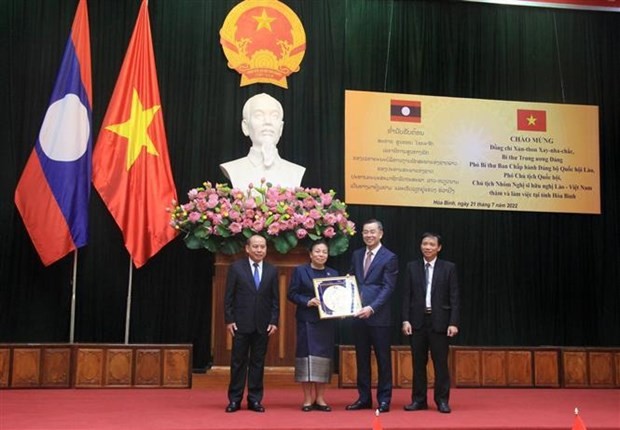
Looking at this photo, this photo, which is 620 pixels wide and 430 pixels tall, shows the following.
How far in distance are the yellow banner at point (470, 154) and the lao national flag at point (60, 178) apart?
2.55m

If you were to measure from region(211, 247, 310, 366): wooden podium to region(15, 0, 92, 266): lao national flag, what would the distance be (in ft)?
4.18

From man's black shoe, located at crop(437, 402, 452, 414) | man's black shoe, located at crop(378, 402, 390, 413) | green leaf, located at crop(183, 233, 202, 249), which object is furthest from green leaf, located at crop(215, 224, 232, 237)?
man's black shoe, located at crop(437, 402, 452, 414)

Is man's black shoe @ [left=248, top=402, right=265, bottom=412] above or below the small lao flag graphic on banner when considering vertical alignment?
below

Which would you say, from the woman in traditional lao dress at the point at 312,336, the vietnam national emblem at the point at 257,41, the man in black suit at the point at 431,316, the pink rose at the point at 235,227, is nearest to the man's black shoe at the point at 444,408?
the man in black suit at the point at 431,316

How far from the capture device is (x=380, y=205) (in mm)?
7902

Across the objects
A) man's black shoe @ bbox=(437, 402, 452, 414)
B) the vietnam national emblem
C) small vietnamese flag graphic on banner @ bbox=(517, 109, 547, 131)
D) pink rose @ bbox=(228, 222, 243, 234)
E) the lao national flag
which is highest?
the vietnam national emblem

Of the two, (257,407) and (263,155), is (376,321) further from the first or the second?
(263,155)

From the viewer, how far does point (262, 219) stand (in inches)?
249

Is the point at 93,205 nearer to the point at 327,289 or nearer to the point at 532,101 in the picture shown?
the point at 327,289

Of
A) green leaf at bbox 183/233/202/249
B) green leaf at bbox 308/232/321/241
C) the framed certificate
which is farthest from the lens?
green leaf at bbox 183/233/202/249

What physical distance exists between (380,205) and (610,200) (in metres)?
2.52

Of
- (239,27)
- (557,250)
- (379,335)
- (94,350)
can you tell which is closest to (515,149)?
(557,250)

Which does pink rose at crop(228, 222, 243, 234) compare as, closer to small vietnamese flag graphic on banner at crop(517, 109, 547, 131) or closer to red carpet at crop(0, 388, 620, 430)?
red carpet at crop(0, 388, 620, 430)

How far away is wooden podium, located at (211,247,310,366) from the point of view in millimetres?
6676
